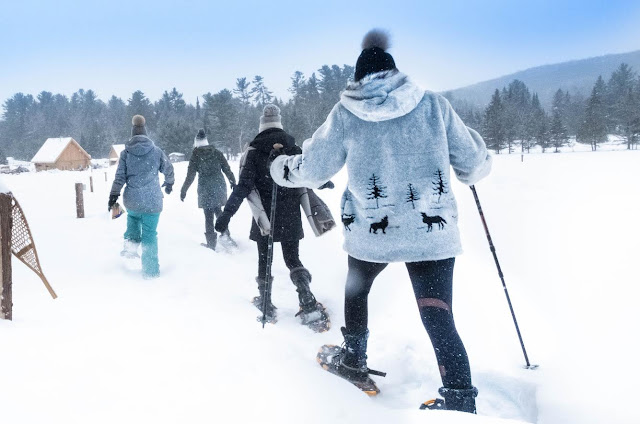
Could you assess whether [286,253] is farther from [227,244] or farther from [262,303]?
[227,244]

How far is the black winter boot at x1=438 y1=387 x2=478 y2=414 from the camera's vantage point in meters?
2.08

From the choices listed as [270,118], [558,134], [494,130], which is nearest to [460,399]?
[270,118]

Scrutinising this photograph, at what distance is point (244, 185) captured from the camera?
370 centimetres

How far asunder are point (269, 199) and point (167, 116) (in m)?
98.0

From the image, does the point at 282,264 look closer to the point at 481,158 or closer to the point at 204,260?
the point at 204,260

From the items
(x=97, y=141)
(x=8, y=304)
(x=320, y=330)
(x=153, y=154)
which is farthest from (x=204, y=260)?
(x=97, y=141)

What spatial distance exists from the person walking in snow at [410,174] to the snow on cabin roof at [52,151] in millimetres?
67424

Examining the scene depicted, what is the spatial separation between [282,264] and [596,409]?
14.1ft

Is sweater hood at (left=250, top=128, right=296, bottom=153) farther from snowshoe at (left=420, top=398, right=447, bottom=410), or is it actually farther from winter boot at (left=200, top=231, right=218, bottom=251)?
winter boot at (left=200, top=231, right=218, bottom=251)

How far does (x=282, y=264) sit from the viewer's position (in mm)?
6031

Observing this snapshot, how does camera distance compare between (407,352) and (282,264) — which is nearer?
(407,352)

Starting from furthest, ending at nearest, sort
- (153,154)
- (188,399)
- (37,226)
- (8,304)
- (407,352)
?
(37,226)
(153,154)
(407,352)
(8,304)
(188,399)

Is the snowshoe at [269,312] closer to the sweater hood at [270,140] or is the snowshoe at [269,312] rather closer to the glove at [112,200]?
the sweater hood at [270,140]

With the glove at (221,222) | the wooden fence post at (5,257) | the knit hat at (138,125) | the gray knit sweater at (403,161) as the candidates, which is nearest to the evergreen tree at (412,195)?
the gray knit sweater at (403,161)
